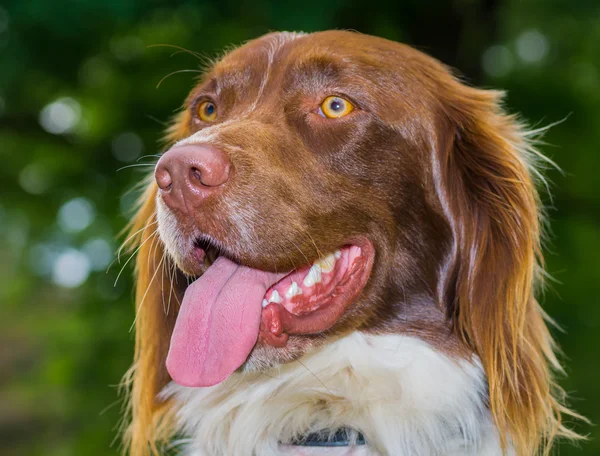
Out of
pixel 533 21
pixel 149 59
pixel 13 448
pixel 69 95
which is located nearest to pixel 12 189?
pixel 69 95

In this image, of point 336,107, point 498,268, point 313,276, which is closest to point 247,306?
point 313,276

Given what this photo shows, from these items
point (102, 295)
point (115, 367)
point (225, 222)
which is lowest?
point (115, 367)

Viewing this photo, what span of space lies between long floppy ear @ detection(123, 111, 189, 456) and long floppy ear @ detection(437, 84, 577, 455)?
1089mm

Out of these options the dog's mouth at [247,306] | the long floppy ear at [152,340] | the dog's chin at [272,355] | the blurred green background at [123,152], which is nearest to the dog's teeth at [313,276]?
the dog's mouth at [247,306]

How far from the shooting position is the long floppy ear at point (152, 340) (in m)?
3.05

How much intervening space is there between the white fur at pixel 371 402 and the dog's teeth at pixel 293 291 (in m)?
0.21

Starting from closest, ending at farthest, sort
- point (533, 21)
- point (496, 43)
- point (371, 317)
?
point (371, 317) < point (496, 43) < point (533, 21)

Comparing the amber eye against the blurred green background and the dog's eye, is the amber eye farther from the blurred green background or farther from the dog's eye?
the blurred green background

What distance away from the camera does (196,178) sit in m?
2.30

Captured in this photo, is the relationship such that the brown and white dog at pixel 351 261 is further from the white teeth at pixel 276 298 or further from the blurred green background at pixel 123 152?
the blurred green background at pixel 123 152

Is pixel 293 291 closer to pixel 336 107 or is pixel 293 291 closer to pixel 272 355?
pixel 272 355

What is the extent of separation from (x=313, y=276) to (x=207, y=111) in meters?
0.85

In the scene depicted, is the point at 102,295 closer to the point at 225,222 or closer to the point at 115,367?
the point at 115,367

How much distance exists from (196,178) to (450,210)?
97cm
